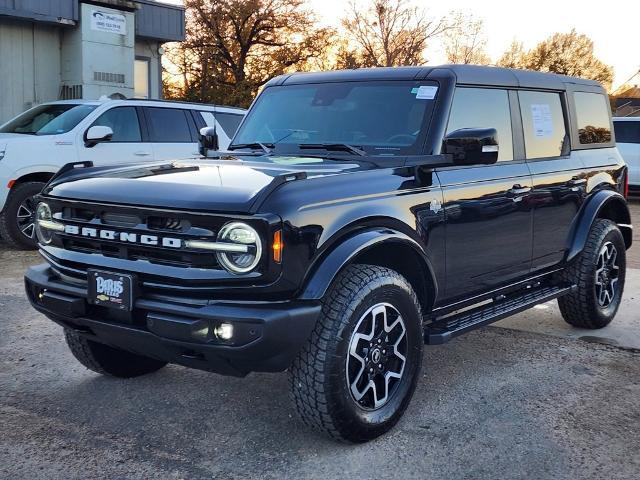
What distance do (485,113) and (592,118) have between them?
1.67 metres

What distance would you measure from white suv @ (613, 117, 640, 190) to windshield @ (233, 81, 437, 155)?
42.1ft

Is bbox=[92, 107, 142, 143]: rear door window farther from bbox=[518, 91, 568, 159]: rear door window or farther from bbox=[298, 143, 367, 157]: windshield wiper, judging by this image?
bbox=[518, 91, 568, 159]: rear door window

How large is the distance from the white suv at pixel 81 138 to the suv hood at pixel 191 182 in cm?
495

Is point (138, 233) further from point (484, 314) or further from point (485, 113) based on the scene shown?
point (485, 113)

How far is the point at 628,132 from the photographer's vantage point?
16109 mm

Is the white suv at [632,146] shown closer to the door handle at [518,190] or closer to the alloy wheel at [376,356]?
the door handle at [518,190]

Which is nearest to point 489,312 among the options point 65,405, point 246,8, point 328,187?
point 328,187

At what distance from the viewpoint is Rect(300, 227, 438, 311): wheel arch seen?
3.27m

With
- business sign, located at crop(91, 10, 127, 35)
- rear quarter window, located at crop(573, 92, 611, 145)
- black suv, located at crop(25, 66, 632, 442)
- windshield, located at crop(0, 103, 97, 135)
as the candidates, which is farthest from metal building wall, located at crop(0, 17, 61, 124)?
rear quarter window, located at crop(573, 92, 611, 145)

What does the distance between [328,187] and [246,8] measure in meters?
33.7

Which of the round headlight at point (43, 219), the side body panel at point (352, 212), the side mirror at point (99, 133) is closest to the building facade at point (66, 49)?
the side mirror at point (99, 133)

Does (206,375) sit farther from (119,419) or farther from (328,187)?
(328,187)

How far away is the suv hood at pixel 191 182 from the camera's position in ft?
10.5

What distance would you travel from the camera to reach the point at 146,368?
14.9 ft
